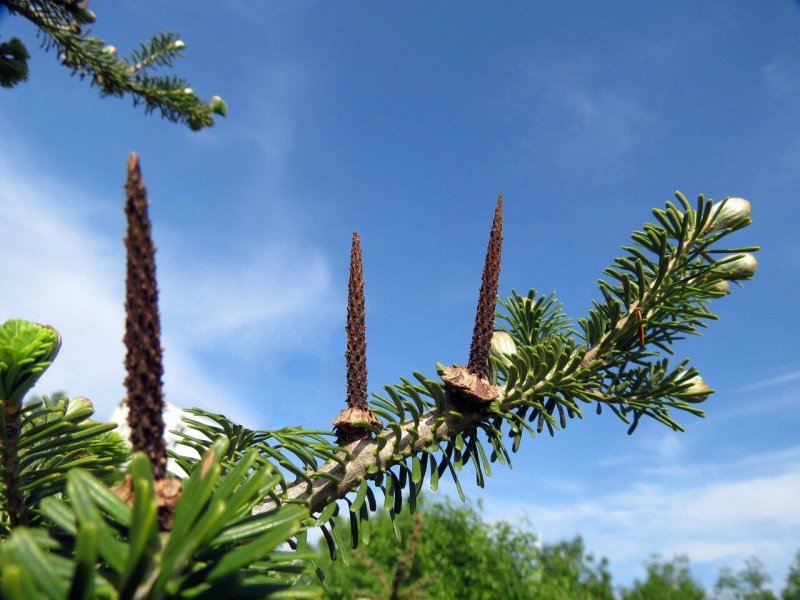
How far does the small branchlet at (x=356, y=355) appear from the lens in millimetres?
1011

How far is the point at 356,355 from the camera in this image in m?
1.02

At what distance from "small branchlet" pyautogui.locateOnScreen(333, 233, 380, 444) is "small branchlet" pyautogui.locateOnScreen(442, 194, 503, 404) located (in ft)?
0.50

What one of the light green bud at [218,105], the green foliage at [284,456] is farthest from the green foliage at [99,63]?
the green foliage at [284,456]

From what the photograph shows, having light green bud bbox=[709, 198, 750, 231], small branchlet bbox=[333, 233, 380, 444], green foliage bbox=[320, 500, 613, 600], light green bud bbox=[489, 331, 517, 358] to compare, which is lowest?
small branchlet bbox=[333, 233, 380, 444]

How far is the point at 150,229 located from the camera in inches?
22.9

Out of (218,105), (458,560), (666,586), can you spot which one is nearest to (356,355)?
(218,105)

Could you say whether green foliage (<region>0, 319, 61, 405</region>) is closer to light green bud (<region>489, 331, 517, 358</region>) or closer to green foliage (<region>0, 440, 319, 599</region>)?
green foliage (<region>0, 440, 319, 599</region>)

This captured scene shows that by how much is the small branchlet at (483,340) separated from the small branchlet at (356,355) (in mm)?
151

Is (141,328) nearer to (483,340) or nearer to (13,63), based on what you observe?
Result: (483,340)

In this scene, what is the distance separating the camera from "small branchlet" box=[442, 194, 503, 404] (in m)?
1.02

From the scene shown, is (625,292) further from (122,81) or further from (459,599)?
(459,599)

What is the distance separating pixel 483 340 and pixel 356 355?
0.73 ft

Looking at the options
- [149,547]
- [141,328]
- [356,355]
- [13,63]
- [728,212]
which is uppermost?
[13,63]

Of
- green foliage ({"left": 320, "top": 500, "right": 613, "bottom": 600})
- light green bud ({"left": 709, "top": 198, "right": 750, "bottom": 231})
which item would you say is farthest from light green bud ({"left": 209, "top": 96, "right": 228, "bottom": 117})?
green foliage ({"left": 320, "top": 500, "right": 613, "bottom": 600})
